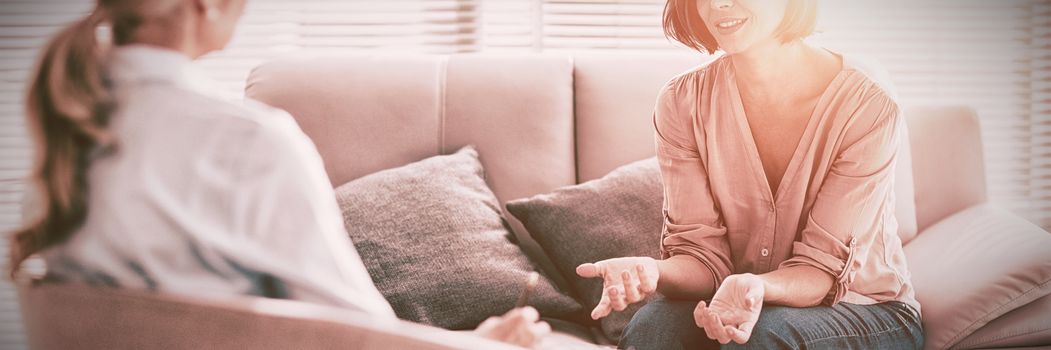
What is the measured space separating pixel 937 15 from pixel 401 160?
1458mm

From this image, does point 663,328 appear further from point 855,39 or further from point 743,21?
point 855,39

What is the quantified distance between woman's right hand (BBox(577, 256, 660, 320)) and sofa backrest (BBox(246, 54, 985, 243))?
0.58 metres

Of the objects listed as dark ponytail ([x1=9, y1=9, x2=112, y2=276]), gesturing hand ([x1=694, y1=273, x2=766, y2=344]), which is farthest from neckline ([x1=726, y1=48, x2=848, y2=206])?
dark ponytail ([x1=9, y1=9, x2=112, y2=276])

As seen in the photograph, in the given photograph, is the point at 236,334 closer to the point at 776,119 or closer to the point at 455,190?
the point at 776,119

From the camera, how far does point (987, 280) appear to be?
1132 mm

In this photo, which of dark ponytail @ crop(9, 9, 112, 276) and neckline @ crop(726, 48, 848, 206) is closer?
dark ponytail @ crop(9, 9, 112, 276)

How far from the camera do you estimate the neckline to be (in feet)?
3.14

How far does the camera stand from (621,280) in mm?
895

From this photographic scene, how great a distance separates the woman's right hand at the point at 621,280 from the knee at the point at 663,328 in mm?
67

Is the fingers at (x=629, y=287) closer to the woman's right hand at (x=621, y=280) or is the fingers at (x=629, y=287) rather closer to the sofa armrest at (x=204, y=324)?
the woman's right hand at (x=621, y=280)

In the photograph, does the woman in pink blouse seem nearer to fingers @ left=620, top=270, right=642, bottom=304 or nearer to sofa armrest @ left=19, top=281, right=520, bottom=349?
fingers @ left=620, top=270, right=642, bottom=304

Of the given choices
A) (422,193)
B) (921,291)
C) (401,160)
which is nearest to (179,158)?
(422,193)

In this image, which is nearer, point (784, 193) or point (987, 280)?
point (784, 193)

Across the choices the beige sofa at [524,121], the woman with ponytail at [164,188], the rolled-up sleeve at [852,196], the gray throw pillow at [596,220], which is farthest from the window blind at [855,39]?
the woman with ponytail at [164,188]
